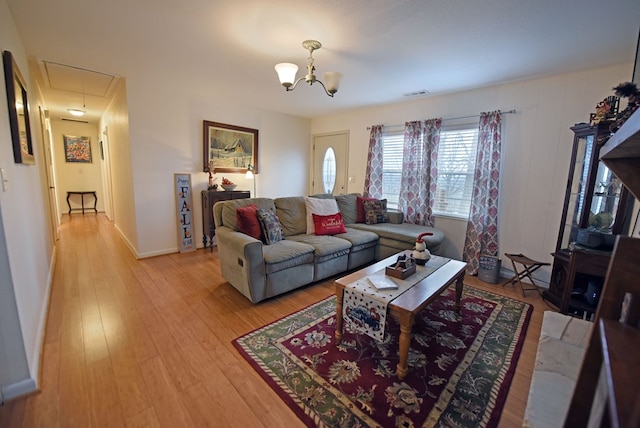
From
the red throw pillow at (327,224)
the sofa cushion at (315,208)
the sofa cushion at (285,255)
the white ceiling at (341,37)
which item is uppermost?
the white ceiling at (341,37)

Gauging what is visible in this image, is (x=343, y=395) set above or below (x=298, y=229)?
below

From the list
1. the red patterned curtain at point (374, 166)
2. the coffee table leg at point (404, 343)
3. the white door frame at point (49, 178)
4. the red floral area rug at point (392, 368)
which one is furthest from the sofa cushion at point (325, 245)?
the white door frame at point (49, 178)

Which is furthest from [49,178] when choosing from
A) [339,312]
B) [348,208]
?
[339,312]

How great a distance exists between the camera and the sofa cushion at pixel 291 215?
3.33m

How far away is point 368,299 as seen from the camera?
5.90 feet

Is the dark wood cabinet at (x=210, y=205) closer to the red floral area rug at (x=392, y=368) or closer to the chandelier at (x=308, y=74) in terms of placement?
the chandelier at (x=308, y=74)

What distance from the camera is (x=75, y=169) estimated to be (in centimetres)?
692

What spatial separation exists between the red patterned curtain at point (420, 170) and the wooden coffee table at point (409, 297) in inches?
65.8

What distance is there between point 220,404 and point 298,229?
6.94 feet

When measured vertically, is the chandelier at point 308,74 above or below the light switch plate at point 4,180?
above

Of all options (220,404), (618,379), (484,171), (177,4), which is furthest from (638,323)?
(484,171)

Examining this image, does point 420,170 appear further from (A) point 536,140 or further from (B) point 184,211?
(B) point 184,211

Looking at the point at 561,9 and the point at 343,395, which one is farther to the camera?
the point at 561,9

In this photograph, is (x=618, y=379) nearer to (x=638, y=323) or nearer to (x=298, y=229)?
(x=638, y=323)
